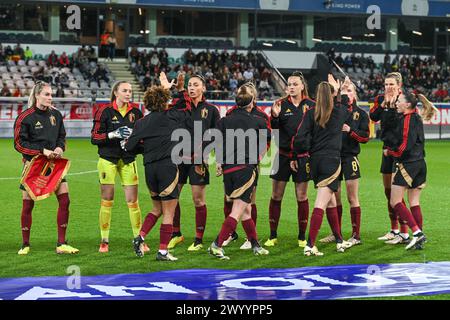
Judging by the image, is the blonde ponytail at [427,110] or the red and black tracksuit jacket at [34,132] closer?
the red and black tracksuit jacket at [34,132]

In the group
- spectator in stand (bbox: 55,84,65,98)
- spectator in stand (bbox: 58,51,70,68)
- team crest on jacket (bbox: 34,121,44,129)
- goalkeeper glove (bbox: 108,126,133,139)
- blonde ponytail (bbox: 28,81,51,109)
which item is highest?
spectator in stand (bbox: 58,51,70,68)

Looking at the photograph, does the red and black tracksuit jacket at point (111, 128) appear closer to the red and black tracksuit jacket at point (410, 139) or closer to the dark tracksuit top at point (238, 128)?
the dark tracksuit top at point (238, 128)

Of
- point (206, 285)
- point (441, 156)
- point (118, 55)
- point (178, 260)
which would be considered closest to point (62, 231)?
point (178, 260)

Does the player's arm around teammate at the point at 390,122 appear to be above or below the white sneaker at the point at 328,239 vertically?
above

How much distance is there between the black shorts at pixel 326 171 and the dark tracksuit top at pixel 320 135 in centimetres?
6

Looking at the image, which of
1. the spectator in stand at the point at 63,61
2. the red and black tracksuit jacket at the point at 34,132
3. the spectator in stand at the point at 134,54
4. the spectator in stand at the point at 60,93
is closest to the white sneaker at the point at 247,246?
the red and black tracksuit jacket at the point at 34,132

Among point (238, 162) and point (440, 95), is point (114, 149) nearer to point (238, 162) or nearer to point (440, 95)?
point (238, 162)

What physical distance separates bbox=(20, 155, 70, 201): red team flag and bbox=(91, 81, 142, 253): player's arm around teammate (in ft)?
1.66

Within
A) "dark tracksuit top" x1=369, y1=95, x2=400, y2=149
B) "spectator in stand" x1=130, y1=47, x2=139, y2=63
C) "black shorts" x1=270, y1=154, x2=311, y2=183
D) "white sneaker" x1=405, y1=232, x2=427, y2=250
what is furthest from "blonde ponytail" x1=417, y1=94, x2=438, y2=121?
"spectator in stand" x1=130, y1=47, x2=139, y2=63

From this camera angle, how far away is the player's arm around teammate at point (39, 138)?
9.91m

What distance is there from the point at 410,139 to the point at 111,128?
362 centimetres

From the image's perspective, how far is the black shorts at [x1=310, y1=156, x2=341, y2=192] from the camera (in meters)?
9.75

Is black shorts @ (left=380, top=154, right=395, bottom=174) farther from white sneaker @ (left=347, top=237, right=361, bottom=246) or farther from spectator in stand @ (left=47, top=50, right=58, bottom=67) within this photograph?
spectator in stand @ (left=47, top=50, right=58, bottom=67)

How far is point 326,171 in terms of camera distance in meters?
9.75
